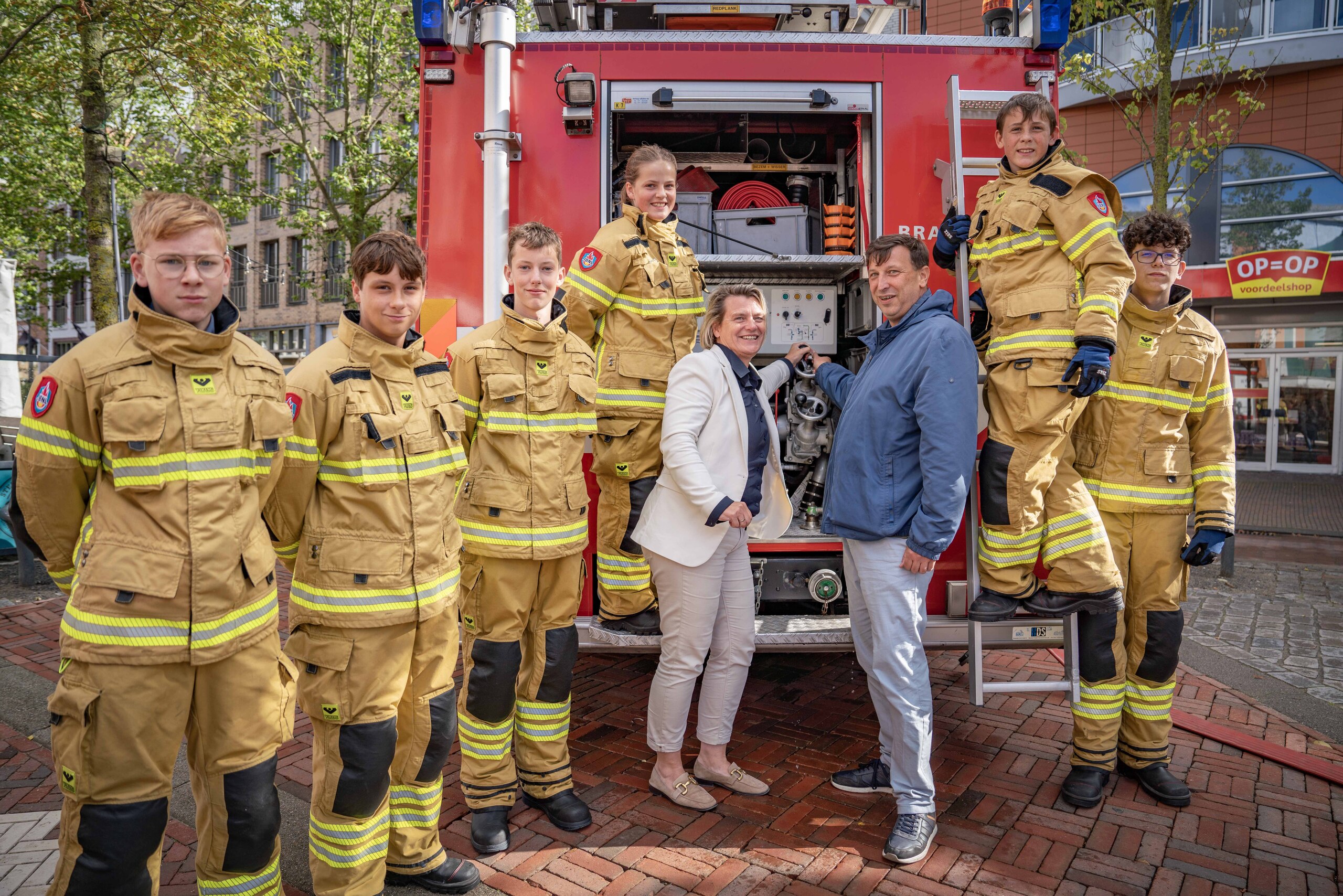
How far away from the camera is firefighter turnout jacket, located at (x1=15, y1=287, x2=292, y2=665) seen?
2.04 meters

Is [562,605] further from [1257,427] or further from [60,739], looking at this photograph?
[1257,427]

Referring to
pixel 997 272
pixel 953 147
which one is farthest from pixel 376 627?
pixel 953 147

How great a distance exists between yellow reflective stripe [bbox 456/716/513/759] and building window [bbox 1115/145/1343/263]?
15152mm

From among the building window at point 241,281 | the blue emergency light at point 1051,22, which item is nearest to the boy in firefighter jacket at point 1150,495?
the blue emergency light at point 1051,22

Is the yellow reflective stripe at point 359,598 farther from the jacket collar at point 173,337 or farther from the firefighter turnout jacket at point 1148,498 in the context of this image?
the firefighter turnout jacket at point 1148,498

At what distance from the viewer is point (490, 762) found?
307 centimetres

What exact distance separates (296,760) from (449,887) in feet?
4.68

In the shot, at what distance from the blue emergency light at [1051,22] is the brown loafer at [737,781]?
11.4 feet

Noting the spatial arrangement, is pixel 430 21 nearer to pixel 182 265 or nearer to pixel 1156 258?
pixel 182 265

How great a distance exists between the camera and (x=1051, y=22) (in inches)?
155

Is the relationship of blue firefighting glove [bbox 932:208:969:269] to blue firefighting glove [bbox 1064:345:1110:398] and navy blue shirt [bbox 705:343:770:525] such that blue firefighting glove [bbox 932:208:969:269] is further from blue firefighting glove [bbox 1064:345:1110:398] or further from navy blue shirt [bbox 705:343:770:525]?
navy blue shirt [bbox 705:343:770:525]

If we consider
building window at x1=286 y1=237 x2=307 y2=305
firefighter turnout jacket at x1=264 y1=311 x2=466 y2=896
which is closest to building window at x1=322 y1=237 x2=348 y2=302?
building window at x1=286 y1=237 x2=307 y2=305

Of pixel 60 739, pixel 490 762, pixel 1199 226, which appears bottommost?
pixel 490 762

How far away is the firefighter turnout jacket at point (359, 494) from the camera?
245cm
